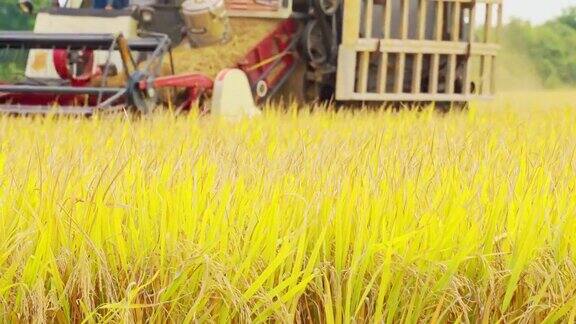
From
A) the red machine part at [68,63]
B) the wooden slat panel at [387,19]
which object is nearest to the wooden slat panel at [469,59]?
the wooden slat panel at [387,19]

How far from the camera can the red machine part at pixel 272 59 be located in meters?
7.34

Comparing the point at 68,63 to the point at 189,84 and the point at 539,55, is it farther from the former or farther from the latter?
the point at 539,55

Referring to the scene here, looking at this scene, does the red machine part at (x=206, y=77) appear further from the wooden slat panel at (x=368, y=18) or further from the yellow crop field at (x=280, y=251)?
the yellow crop field at (x=280, y=251)

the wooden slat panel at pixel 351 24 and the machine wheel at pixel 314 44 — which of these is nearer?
the machine wheel at pixel 314 44

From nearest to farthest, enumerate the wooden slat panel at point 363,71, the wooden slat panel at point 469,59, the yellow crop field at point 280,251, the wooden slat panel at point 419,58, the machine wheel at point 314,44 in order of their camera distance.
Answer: the yellow crop field at point 280,251
the machine wheel at point 314,44
the wooden slat panel at point 363,71
the wooden slat panel at point 419,58
the wooden slat panel at point 469,59

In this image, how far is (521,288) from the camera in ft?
6.78

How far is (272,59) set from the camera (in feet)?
24.4

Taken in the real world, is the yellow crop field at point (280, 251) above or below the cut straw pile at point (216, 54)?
below

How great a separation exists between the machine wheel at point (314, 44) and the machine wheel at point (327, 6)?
0.10m

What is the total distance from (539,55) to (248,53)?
26.1 metres

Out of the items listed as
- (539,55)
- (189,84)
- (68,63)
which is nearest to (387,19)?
(189,84)

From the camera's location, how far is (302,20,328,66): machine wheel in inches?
304

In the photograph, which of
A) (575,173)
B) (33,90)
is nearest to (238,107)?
(33,90)

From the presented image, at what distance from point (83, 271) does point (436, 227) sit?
0.67m
